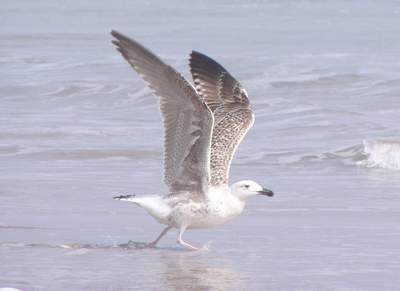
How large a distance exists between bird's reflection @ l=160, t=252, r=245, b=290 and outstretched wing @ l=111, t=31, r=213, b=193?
62cm

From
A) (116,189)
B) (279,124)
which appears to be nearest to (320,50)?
(279,124)

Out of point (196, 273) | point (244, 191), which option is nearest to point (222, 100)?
point (244, 191)

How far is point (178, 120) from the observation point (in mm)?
8383

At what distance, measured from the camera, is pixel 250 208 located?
386 inches

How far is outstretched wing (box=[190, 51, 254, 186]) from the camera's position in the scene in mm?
8992

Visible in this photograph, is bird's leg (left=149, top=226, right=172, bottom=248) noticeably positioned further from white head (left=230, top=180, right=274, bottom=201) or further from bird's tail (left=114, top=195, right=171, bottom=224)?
white head (left=230, top=180, right=274, bottom=201)

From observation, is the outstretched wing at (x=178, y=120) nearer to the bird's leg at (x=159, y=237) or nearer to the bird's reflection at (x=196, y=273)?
the bird's leg at (x=159, y=237)

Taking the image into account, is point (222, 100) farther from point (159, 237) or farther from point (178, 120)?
point (159, 237)

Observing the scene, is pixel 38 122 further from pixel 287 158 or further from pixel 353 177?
pixel 353 177

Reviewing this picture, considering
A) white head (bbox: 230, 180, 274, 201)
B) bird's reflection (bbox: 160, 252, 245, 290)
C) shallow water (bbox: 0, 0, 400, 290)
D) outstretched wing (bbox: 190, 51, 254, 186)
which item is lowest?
shallow water (bbox: 0, 0, 400, 290)

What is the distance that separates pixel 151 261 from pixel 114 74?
14.2 meters

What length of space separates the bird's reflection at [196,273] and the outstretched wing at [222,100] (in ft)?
3.91

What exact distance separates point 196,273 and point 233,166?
5.00 m

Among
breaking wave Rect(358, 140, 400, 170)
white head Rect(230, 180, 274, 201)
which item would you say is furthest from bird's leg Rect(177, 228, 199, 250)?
breaking wave Rect(358, 140, 400, 170)
